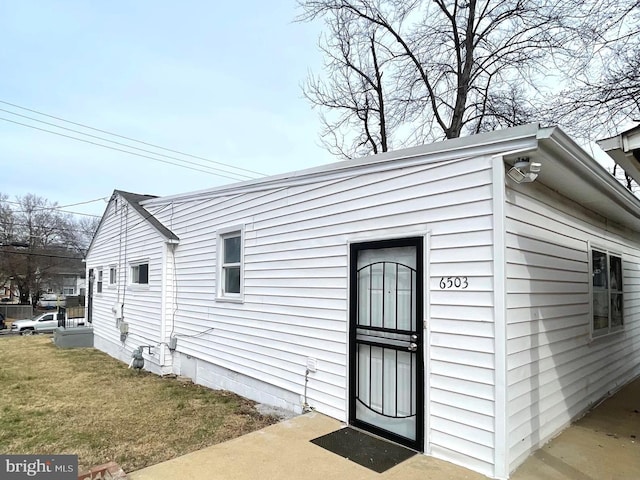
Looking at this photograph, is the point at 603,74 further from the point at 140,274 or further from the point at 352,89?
the point at 140,274

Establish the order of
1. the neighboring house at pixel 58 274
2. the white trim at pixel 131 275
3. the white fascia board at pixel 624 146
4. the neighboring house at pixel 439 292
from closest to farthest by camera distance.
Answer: the white fascia board at pixel 624 146 → the neighboring house at pixel 439 292 → the white trim at pixel 131 275 → the neighboring house at pixel 58 274

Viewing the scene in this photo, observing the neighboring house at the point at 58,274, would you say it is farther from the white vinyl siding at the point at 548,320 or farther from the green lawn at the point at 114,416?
the white vinyl siding at the point at 548,320


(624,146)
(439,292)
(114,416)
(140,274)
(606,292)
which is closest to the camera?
(624,146)

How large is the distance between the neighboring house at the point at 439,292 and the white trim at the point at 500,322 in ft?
0.04

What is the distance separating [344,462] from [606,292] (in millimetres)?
4463

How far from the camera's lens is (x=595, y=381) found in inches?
194

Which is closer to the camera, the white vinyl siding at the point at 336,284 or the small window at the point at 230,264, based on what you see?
the white vinyl siding at the point at 336,284

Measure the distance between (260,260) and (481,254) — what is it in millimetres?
3341

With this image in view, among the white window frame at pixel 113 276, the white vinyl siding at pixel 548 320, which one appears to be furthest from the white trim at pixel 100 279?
the white vinyl siding at pixel 548 320

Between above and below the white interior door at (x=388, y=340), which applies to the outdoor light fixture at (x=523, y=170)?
above

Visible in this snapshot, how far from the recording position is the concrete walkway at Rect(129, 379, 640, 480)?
9.79 feet

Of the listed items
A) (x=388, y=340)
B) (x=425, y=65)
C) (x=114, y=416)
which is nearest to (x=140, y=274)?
(x=114, y=416)

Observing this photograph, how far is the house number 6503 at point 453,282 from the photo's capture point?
10.7 ft

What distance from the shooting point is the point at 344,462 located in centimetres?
323
